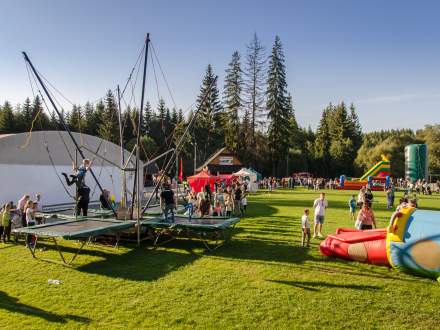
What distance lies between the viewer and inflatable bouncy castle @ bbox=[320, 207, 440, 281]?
854 centimetres

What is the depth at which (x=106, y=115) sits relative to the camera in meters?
69.4

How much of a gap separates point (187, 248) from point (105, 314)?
5.75 metres

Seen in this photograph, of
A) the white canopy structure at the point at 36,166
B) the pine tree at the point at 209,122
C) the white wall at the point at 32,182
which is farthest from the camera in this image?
the pine tree at the point at 209,122

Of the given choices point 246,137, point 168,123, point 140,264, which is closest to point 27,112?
point 168,123

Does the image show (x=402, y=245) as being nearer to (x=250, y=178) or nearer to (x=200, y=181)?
(x=200, y=181)

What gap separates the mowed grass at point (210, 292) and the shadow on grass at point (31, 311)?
0.06ft

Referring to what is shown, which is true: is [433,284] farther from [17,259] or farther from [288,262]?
[17,259]

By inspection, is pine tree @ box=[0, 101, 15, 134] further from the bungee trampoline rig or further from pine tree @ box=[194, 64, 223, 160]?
the bungee trampoline rig

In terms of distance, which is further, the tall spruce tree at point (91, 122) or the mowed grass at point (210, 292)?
the tall spruce tree at point (91, 122)

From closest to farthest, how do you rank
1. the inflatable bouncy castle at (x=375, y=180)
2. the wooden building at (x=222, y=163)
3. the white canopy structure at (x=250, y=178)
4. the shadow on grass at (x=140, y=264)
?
1. the shadow on grass at (x=140, y=264)
2. the white canopy structure at (x=250, y=178)
3. the inflatable bouncy castle at (x=375, y=180)
4. the wooden building at (x=222, y=163)

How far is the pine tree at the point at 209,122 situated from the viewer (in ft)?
215

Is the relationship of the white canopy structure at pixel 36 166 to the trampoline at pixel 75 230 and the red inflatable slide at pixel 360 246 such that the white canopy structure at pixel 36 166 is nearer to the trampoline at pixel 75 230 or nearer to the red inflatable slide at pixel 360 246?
the trampoline at pixel 75 230

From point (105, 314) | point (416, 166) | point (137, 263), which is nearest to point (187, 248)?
point (137, 263)

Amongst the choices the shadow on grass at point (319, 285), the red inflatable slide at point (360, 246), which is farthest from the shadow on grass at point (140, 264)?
the red inflatable slide at point (360, 246)
